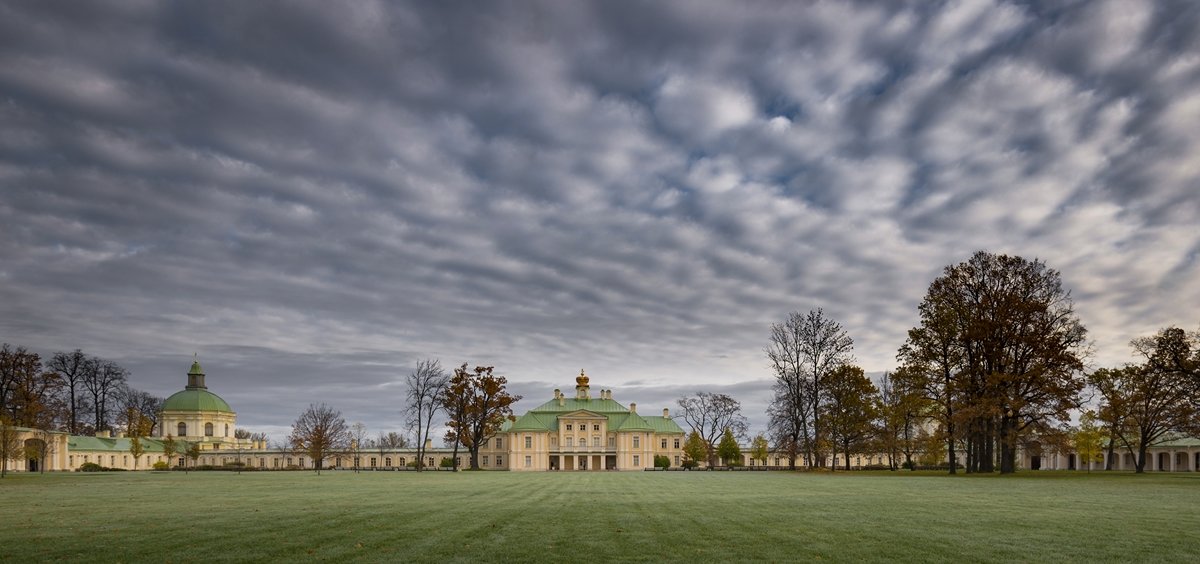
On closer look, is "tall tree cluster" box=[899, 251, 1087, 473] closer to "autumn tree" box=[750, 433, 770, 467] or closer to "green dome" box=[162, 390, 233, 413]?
"autumn tree" box=[750, 433, 770, 467]

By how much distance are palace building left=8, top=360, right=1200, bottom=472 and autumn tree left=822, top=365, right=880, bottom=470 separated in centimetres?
3282

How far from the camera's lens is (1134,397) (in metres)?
52.9

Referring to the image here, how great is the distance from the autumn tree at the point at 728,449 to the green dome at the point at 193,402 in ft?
265

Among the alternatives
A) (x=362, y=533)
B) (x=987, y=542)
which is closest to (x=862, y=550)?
(x=987, y=542)

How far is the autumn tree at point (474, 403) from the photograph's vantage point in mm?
90938

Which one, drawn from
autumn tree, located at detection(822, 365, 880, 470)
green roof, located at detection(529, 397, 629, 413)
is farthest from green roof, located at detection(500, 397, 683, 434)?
autumn tree, located at detection(822, 365, 880, 470)

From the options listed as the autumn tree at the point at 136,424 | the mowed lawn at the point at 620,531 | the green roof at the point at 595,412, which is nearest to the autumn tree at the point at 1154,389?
the mowed lawn at the point at 620,531

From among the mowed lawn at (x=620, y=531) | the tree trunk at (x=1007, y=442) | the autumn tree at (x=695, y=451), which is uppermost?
the mowed lawn at (x=620, y=531)

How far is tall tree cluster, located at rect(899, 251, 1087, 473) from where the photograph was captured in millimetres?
46750

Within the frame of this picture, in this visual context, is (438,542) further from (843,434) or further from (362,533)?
(843,434)

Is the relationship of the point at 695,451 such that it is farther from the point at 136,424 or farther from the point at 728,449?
the point at 136,424

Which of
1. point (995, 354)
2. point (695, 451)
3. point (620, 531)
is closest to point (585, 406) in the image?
point (695, 451)

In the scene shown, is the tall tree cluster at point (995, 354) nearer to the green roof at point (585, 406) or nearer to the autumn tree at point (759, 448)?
the autumn tree at point (759, 448)

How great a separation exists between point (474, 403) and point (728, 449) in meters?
30.8
